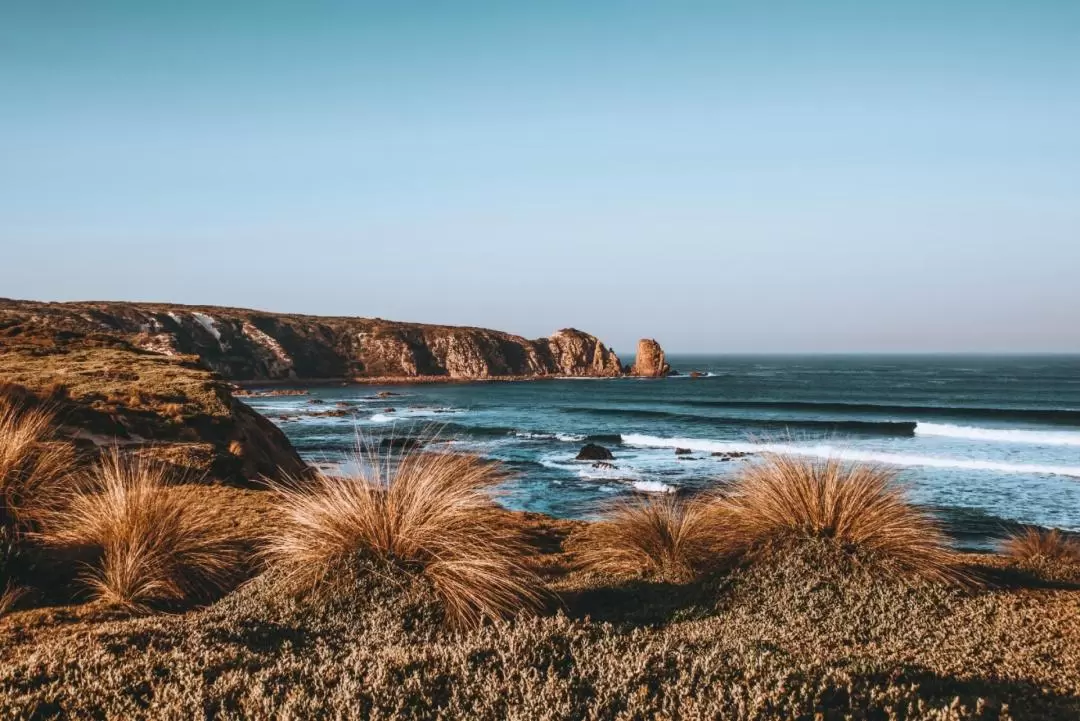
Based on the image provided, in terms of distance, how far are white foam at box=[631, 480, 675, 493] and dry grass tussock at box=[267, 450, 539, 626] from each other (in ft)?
56.8

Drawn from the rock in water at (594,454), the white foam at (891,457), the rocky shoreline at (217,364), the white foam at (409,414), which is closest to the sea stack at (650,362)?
the rocky shoreline at (217,364)

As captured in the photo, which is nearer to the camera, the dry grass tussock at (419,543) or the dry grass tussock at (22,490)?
the dry grass tussock at (419,543)

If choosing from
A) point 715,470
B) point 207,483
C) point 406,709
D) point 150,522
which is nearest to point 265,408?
point 715,470

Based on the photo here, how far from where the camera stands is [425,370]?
→ 11012 cm

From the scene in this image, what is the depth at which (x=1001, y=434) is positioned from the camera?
127 feet

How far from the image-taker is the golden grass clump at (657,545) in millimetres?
7332

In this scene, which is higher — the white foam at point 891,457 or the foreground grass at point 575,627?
the foreground grass at point 575,627

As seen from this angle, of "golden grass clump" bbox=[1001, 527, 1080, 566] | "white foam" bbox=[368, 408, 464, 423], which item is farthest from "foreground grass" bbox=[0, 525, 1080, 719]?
"white foam" bbox=[368, 408, 464, 423]

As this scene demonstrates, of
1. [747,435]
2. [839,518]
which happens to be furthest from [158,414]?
[747,435]

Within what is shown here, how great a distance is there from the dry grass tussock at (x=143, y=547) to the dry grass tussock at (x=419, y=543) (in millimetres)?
667

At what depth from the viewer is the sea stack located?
392 ft

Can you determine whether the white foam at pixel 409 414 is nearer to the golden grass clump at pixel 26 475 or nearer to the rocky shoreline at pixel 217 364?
the rocky shoreline at pixel 217 364

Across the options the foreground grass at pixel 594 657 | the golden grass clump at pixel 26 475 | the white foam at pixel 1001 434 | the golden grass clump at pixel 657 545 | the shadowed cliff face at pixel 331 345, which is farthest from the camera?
the shadowed cliff face at pixel 331 345

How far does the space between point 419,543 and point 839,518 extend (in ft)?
14.7
